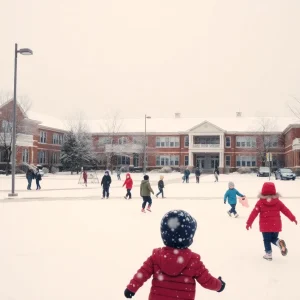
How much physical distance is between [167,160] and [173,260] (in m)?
71.5

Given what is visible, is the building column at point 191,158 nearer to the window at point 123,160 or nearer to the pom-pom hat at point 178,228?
the window at point 123,160

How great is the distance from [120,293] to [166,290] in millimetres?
2202

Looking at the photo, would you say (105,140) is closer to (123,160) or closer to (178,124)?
(123,160)

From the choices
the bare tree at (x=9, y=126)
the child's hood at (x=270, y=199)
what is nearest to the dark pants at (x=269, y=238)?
the child's hood at (x=270, y=199)

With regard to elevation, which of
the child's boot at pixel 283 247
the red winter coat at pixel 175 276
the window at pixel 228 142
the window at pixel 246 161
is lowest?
the child's boot at pixel 283 247

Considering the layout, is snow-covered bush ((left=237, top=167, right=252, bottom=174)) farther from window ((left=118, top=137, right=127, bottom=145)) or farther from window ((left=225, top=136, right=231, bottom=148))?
window ((left=118, top=137, right=127, bottom=145))

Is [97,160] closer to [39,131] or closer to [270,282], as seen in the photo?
[39,131]

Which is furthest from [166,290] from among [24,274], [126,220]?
[126,220]

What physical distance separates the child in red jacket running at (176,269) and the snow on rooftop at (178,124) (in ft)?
221

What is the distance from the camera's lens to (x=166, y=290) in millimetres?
3139

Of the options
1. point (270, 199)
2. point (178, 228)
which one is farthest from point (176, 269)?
point (270, 199)

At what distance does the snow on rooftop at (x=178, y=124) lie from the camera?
71.6 m

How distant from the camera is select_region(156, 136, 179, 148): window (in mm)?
74250

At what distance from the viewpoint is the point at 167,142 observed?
7444cm
